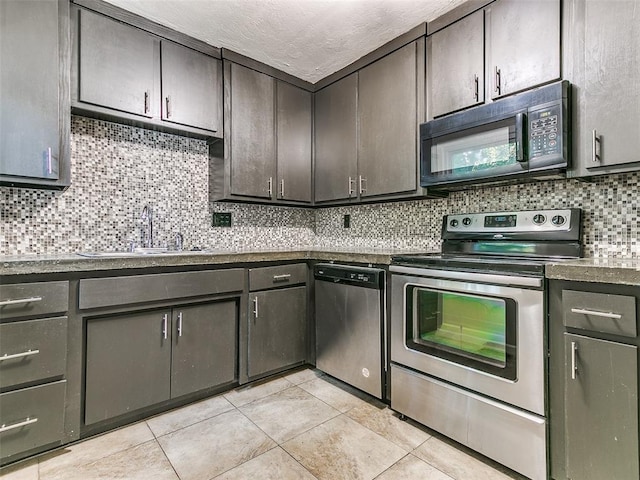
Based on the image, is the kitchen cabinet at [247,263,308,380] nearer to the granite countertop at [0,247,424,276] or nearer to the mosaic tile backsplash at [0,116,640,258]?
the granite countertop at [0,247,424,276]

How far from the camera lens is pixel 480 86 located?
197 cm

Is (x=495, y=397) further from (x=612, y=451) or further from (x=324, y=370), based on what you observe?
(x=324, y=370)

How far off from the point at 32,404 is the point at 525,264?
7.69ft

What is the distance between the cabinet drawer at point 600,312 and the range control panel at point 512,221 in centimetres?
65

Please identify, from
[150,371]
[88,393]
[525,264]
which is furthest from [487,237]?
[88,393]

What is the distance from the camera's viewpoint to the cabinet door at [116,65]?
2016 millimetres

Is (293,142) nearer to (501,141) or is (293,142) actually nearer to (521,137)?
(501,141)

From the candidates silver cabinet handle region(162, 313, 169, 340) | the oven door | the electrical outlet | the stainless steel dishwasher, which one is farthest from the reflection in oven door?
the electrical outlet

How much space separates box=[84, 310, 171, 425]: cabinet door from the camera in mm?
1773

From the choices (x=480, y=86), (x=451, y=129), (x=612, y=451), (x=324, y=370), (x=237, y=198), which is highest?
(x=480, y=86)

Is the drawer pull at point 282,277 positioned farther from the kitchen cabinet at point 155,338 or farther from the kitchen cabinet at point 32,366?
the kitchen cabinet at point 32,366

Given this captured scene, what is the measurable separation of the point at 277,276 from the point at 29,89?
1.77 meters

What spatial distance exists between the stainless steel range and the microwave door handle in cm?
39

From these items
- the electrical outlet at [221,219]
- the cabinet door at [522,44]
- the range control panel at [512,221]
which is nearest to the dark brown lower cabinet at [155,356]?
the electrical outlet at [221,219]
